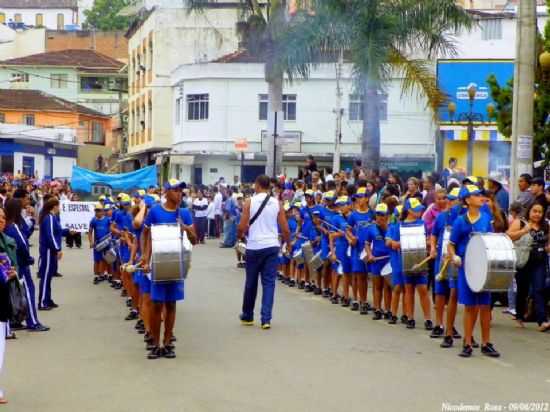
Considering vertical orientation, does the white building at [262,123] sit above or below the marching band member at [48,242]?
above

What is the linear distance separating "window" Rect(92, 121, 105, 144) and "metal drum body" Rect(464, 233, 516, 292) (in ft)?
226

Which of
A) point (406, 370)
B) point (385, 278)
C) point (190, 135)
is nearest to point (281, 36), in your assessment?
point (385, 278)

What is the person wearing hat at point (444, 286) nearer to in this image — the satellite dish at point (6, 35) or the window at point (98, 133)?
the window at point (98, 133)

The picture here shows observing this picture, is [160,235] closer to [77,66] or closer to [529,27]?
[529,27]

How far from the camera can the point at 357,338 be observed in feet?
40.9

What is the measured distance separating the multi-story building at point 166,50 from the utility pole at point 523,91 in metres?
37.9

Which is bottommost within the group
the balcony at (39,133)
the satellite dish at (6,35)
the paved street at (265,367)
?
the paved street at (265,367)

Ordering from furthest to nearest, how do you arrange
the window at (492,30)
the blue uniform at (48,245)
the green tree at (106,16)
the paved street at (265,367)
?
the green tree at (106,16), the window at (492,30), the blue uniform at (48,245), the paved street at (265,367)

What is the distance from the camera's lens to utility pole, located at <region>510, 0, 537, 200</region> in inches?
627

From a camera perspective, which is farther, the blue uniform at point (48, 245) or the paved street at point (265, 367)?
the blue uniform at point (48, 245)

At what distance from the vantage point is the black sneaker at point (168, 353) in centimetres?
1109

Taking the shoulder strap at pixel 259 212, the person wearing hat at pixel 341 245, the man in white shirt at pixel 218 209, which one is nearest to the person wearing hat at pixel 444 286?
the shoulder strap at pixel 259 212

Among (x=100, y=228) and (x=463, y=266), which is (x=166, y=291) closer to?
(x=463, y=266)

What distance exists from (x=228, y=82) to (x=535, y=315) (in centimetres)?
3490
